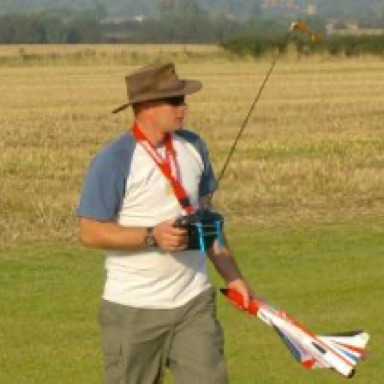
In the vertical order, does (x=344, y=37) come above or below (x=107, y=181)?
below

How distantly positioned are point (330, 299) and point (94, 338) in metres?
2.01

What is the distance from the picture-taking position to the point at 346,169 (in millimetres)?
18375

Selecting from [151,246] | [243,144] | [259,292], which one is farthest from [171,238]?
[243,144]

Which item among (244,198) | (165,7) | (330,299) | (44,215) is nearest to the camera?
(330,299)

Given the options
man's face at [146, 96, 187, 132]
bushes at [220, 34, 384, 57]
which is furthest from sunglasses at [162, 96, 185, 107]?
bushes at [220, 34, 384, 57]

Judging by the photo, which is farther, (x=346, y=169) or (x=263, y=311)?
(x=346, y=169)

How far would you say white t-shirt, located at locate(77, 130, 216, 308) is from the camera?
5758 mm

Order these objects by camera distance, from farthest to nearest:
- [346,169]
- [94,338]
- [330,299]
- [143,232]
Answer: [346,169]
[330,299]
[94,338]
[143,232]

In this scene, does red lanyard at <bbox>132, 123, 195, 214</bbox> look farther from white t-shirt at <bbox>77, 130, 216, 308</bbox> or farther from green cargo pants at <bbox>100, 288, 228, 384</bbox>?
green cargo pants at <bbox>100, 288, 228, 384</bbox>

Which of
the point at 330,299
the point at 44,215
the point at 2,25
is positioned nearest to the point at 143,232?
the point at 330,299

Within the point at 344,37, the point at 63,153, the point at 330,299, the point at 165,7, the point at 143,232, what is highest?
the point at 143,232

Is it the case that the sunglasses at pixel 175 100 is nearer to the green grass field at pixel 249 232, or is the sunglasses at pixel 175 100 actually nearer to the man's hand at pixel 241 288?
the man's hand at pixel 241 288

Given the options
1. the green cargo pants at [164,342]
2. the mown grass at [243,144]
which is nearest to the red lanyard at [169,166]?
the green cargo pants at [164,342]

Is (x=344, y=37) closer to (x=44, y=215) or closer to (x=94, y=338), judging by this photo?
(x=44, y=215)
